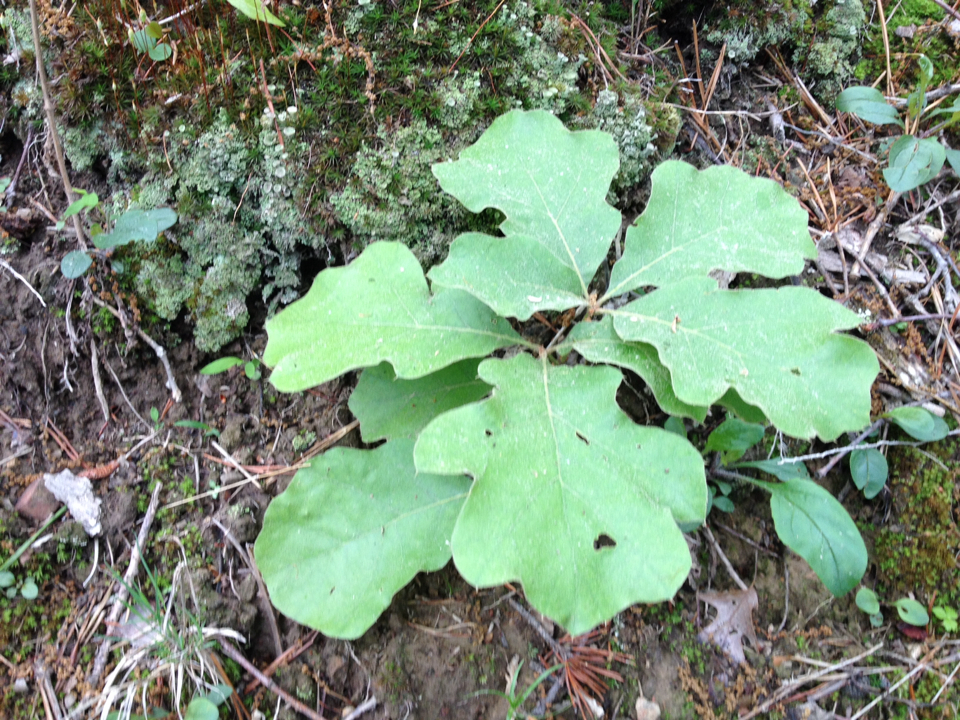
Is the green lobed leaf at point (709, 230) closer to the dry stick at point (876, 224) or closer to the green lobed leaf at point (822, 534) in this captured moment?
the dry stick at point (876, 224)

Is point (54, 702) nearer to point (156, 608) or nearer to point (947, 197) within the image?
point (156, 608)

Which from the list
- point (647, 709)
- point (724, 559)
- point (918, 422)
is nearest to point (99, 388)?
point (647, 709)

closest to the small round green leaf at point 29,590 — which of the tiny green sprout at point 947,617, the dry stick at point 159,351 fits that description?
the dry stick at point 159,351

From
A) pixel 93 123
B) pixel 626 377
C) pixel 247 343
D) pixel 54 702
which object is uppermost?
pixel 93 123

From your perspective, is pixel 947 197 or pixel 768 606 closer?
pixel 768 606

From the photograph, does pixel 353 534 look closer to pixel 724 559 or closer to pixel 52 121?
pixel 724 559

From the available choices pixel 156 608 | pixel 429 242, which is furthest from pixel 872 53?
pixel 156 608
